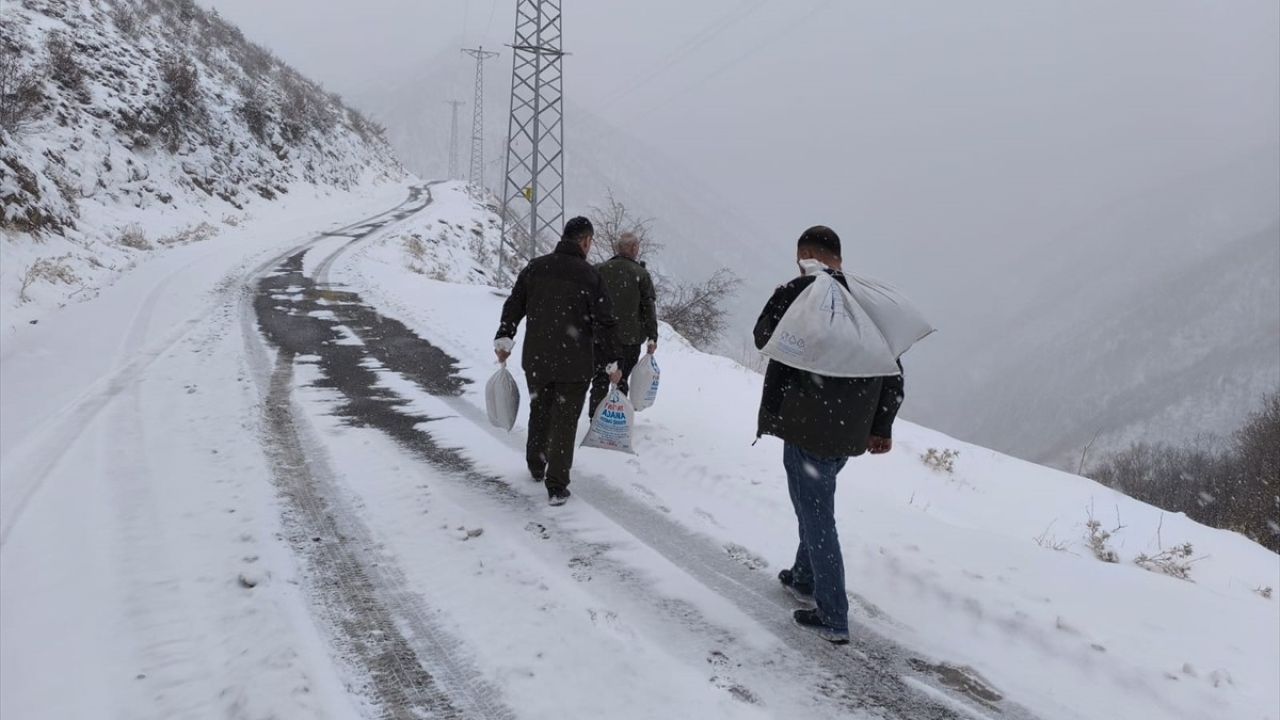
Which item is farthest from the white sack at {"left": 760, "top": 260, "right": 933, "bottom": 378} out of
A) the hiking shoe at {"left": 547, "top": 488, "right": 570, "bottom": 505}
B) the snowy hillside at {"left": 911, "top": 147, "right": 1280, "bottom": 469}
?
the snowy hillside at {"left": 911, "top": 147, "right": 1280, "bottom": 469}

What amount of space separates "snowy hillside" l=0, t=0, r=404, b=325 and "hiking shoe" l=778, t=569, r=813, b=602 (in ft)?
34.8

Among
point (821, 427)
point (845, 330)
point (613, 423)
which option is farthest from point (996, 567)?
point (613, 423)

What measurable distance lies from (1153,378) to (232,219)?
18813 cm

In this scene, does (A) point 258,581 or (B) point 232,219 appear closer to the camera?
(A) point 258,581

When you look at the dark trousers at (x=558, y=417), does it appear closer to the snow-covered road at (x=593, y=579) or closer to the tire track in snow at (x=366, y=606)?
the snow-covered road at (x=593, y=579)

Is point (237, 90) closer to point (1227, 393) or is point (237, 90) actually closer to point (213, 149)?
point (213, 149)

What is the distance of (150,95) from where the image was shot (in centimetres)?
2292

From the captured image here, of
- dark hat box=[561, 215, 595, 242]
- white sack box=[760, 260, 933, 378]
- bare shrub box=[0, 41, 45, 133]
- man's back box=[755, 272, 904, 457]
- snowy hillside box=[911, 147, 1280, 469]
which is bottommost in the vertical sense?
snowy hillside box=[911, 147, 1280, 469]

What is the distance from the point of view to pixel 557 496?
4.95m

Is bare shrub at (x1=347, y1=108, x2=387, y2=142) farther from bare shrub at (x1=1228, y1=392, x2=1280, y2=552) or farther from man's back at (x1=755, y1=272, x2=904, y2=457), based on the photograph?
bare shrub at (x1=1228, y1=392, x2=1280, y2=552)

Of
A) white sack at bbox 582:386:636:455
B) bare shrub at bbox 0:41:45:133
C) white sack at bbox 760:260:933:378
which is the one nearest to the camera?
white sack at bbox 760:260:933:378

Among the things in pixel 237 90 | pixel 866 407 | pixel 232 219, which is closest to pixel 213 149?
pixel 232 219

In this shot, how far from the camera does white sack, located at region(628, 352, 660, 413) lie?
6520 millimetres

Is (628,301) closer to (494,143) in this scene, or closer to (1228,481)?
(1228,481)
